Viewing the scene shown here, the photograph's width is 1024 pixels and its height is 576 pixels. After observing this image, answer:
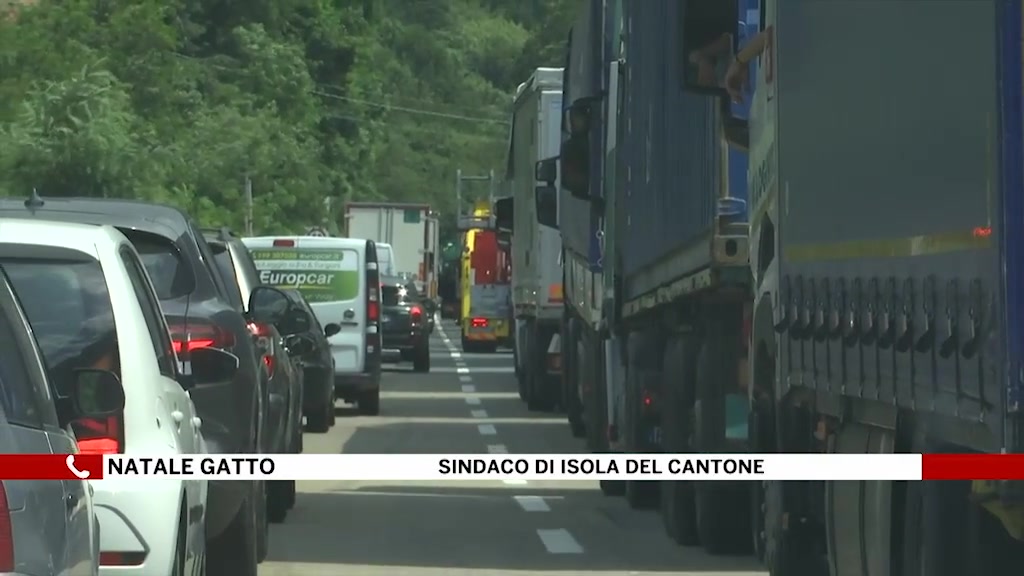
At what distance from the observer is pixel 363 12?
75.8 metres

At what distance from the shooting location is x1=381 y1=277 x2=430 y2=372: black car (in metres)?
39.0

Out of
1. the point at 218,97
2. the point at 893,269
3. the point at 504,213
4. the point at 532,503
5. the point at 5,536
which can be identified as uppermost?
the point at 218,97

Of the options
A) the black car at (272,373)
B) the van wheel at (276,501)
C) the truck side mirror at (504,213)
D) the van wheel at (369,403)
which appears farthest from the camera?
the truck side mirror at (504,213)

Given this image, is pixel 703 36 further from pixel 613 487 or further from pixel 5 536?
pixel 613 487

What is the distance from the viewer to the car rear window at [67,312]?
7.84 metres

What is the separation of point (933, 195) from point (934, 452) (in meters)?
0.78

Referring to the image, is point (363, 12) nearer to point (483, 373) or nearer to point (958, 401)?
point (483, 373)

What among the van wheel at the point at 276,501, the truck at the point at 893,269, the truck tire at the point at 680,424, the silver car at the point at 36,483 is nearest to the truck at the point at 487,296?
the van wheel at the point at 276,501

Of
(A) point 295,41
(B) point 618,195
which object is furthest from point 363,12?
(B) point 618,195

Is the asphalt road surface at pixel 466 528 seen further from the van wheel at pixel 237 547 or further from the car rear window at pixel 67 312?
the car rear window at pixel 67 312

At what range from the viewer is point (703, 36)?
10.4m

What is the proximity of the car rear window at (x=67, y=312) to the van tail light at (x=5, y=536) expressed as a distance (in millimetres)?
2467

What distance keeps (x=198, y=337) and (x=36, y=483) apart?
5.04m

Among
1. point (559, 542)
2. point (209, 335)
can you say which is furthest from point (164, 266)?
point (559, 542)
